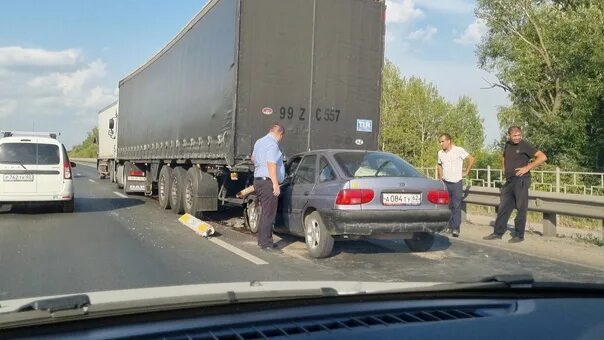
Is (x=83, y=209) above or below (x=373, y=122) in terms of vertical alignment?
below

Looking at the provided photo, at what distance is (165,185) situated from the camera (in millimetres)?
15211

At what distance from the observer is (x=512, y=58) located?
31.1 meters

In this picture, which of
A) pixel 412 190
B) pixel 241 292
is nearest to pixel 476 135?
pixel 412 190

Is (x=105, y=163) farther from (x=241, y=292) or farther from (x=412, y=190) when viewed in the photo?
(x=241, y=292)

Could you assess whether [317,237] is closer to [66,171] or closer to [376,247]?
[376,247]

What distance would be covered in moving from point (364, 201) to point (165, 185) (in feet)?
28.2

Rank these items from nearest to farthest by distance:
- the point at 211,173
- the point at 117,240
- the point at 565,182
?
the point at 117,240 → the point at 211,173 → the point at 565,182

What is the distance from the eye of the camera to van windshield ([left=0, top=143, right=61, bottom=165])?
42.6 ft

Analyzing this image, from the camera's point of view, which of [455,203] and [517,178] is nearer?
[517,178]

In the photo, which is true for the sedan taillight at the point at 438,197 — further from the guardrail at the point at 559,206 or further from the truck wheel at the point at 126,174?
the truck wheel at the point at 126,174

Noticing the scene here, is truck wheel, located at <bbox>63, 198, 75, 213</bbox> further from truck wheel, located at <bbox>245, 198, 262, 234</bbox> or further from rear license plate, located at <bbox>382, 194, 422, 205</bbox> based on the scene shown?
rear license plate, located at <bbox>382, 194, 422, 205</bbox>

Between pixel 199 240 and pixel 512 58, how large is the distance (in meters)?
25.4

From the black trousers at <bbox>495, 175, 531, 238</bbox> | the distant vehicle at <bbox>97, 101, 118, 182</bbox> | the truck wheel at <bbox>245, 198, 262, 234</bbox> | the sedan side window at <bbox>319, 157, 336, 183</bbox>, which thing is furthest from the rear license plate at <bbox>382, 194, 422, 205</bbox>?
the distant vehicle at <bbox>97, 101, 118, 182</bbox>

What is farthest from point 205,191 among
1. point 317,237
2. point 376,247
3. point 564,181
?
point 564,181
